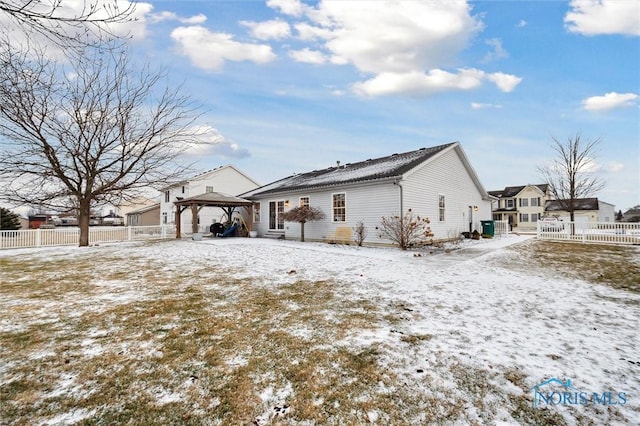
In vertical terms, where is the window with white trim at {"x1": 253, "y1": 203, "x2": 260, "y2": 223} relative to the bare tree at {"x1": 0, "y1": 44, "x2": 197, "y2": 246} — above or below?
below

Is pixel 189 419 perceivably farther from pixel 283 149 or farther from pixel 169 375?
pixel 283 149

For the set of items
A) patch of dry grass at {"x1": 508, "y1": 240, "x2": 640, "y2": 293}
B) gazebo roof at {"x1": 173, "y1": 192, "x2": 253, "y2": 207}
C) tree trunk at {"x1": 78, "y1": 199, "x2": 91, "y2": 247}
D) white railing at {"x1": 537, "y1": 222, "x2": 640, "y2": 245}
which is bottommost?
patch of dry grass at {"x1": 508, "y1": 240, "x2": 640, "y2": 293}

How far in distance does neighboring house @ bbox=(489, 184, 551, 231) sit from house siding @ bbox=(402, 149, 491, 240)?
2716 centimetres

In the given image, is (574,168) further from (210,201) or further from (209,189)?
(209,189)

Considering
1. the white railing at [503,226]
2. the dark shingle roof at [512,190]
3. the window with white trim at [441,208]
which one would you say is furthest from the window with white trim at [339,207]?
the dark shingle roof at [512,190]

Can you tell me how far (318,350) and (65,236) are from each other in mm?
18670

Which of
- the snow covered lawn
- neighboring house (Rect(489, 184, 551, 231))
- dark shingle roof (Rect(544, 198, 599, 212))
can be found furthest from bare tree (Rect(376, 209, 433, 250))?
dark shingle roof (Rect(544, 198, 599, 212))

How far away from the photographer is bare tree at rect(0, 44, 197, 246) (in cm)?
1286

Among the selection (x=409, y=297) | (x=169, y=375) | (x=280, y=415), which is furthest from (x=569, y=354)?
(x=169, y=375)

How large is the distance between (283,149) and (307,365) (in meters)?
18.7

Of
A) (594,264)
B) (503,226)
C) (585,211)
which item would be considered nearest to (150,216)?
(503,226)

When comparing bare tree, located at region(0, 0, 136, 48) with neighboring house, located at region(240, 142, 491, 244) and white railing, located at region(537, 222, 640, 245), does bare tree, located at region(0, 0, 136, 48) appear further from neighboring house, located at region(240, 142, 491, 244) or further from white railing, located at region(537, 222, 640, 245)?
white railing, located at region(537, 222, 640, 245)

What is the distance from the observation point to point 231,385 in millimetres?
2594

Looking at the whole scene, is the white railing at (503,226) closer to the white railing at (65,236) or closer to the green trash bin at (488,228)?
the green trash bin at (488,228)
